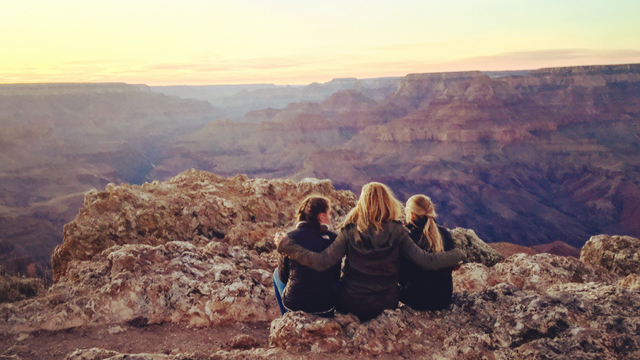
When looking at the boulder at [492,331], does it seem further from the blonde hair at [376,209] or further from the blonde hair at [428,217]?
the blonde hair at [376,209]

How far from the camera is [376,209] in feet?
11.4

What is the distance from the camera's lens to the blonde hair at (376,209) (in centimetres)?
347

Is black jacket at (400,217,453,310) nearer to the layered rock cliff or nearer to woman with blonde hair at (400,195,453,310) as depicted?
woman with blonde hair at (400,195,453,310)

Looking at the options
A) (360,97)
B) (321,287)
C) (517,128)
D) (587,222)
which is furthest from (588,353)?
(360,97)

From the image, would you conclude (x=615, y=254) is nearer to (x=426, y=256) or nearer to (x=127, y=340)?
(x=426, y=256)

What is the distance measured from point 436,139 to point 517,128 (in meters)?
17.0

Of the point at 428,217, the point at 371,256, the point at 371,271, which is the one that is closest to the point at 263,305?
the point at 371,271

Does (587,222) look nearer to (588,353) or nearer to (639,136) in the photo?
(639,136)

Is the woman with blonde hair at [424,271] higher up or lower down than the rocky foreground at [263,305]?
higher up

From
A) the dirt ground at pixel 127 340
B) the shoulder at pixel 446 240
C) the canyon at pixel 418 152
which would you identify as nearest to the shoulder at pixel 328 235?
the shoulder at pixel 446 240

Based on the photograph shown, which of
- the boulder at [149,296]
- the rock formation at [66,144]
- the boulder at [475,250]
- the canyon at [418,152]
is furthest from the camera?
the canyon at [418,152]

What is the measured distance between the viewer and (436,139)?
279ft

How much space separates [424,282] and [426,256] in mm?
525

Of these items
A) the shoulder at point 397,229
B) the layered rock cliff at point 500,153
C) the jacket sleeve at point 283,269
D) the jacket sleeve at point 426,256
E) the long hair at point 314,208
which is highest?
the long hair at point 314,208
